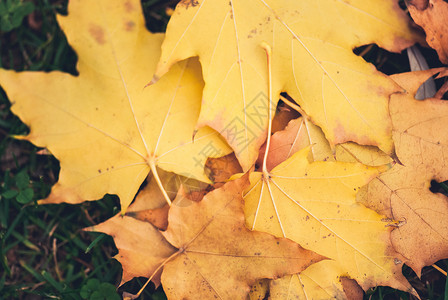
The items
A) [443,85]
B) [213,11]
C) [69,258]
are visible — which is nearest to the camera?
[213,11]

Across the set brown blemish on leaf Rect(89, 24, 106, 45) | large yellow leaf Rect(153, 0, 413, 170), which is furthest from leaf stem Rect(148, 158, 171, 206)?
brown blemish on leaf Rect(89, 24, 106, 45)

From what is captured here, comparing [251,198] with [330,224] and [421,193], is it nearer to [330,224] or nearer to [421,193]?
[330,224]

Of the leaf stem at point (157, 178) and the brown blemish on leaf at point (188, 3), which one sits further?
the leaf stem at point (157, 178)

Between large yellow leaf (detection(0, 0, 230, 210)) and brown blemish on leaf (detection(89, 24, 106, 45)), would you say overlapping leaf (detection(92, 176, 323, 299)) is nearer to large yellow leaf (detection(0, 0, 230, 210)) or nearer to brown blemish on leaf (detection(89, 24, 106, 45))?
large yellow leaf (detection(0, 0, 230, 210))

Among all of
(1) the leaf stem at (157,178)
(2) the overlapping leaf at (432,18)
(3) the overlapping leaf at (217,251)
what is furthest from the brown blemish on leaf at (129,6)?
(2) the overlapping leaf at (432,18)

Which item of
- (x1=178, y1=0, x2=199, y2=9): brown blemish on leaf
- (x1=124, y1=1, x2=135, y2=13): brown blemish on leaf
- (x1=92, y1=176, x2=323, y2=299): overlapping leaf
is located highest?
(x1=178, y1=0, x2=199, y2=9): brown blemish on leaf

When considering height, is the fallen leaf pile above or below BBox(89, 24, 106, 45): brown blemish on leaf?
below

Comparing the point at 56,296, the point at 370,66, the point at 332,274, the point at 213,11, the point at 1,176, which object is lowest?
the point at 56,296

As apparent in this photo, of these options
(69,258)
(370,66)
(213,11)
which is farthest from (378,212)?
(69,258)

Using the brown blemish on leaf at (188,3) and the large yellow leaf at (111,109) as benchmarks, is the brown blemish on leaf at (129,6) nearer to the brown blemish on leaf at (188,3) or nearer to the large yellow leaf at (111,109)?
the large yellow leaf at (111,109)
